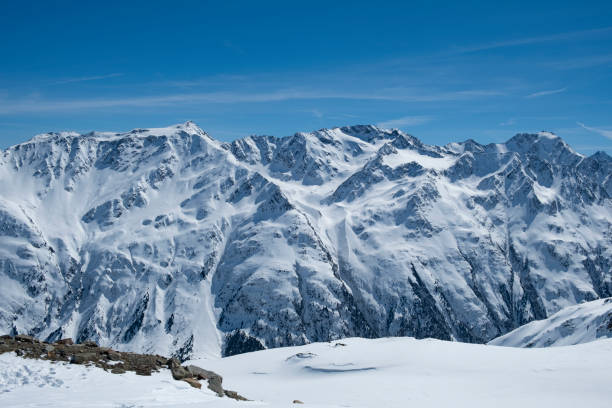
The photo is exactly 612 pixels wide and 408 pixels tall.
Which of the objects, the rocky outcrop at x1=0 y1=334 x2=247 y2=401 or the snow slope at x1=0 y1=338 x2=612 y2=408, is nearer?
the snow slope at x1=0 y1=338 x2=612 y2=408

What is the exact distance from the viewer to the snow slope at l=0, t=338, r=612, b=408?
28.3m

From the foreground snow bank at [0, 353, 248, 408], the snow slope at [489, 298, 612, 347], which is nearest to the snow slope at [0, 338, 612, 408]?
A: the foreground snow bank at [0, 353, 248, 408]

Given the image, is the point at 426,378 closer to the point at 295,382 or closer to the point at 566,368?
the point at 566,368

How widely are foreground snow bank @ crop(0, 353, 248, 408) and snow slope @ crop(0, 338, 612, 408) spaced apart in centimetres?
5

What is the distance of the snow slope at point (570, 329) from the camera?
127m

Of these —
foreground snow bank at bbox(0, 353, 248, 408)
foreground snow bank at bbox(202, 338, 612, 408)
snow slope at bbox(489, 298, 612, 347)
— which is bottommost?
snow slope at bbox(489, 298, 612, 347)

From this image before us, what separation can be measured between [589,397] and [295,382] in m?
29.8

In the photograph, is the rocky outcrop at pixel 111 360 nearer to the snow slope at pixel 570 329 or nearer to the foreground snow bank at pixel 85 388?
the foreground snow bank at pixel 85 388

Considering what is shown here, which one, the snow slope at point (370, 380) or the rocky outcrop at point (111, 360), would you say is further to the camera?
the rocky outcrop at point (111, 360)

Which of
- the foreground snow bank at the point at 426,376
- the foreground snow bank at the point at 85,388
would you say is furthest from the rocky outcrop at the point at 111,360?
the foreground snow bank at the point at 426,376

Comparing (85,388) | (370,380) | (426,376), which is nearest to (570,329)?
(426,376)

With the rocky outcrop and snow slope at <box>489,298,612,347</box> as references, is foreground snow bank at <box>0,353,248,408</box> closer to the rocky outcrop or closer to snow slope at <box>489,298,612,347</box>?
the rocky outcrop

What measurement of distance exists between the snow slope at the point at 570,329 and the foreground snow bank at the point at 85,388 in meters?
117

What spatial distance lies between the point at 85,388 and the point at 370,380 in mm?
25449
